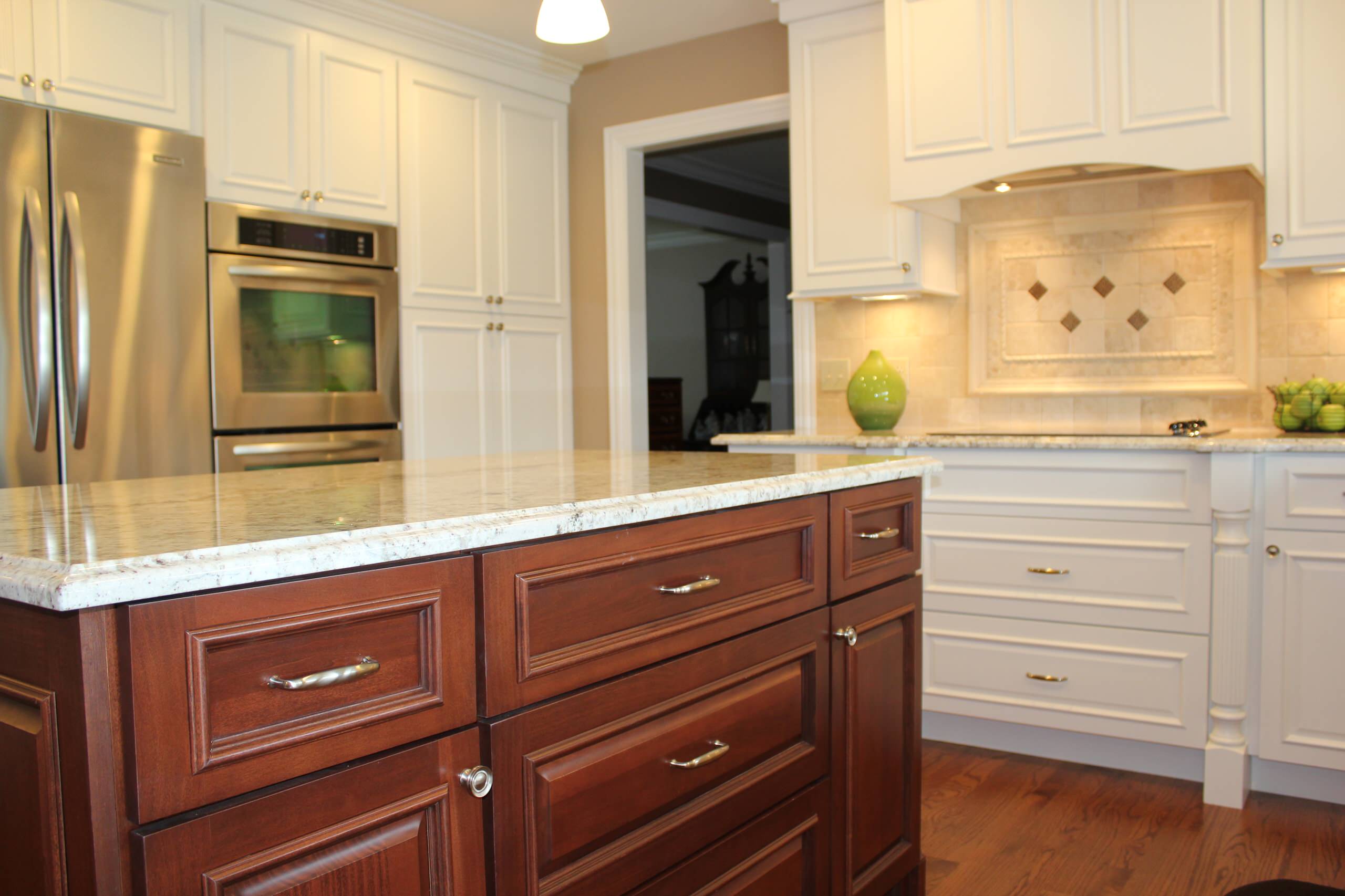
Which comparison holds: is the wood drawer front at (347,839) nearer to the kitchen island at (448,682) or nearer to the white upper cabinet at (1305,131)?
the kitchen island at (448,682)

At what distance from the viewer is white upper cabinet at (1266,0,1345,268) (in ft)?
8.42

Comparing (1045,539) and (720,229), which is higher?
(720,229)

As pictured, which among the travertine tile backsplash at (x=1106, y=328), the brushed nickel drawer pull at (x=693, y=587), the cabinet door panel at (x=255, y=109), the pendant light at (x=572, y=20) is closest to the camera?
the brushed nickel drawer pull at (x=693, y=587)

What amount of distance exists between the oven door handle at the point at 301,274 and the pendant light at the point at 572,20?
1611 millimetres

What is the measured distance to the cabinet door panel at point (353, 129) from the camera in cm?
347

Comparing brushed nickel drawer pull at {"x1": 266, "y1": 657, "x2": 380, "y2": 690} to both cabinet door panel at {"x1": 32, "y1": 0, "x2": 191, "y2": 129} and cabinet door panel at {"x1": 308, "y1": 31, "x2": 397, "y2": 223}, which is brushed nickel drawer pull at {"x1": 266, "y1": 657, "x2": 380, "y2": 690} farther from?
cabinet door panel at {"x1": 308, "y1": 31, "x2": 397, "y2": 223}

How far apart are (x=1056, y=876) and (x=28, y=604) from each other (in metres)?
2.09

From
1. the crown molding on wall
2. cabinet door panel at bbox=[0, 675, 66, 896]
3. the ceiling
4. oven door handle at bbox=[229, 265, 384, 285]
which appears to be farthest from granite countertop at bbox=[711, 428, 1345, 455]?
cabinet door panel at bbox=[0, 675, 66, 896]

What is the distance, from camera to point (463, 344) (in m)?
3.97

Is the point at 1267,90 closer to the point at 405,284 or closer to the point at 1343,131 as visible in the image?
the point at 1343,131

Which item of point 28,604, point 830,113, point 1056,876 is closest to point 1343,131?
point 830,113

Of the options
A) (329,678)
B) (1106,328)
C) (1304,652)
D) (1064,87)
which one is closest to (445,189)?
(1064,87)

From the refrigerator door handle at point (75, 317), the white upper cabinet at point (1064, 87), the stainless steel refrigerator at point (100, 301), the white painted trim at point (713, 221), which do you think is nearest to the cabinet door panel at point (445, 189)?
the stainless steel refrigerator at point (100, 301)

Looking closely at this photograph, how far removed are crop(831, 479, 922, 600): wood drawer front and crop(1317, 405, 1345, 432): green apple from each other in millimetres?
1385
